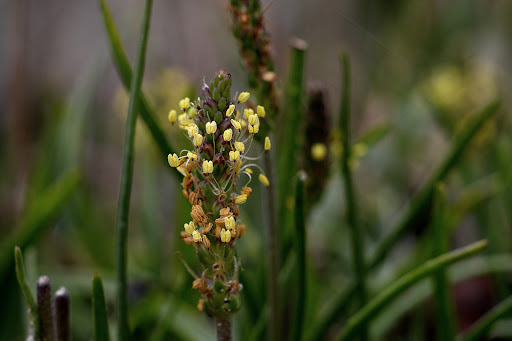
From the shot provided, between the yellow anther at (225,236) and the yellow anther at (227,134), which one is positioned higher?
the yellow anther at (227,134)

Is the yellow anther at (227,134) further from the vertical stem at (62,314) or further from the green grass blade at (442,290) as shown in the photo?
the green grass blade at (442,290)

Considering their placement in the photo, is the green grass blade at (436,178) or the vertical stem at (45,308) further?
the green grass blade at (436,178)

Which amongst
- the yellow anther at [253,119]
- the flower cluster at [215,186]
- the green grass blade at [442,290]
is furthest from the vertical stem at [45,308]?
the green grass blade at [442,290]

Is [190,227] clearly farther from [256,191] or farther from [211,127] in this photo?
[256,191]

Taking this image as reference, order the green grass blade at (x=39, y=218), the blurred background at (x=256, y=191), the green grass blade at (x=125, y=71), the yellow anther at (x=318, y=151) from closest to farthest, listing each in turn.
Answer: the green grass blade at (x=125, y=71), the yellow anther at (x=318, y=151), the green grass blade at (x=39, y=218), the blurred background at (x=256, y=191)

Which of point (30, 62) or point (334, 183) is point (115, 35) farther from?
point (30, 62)

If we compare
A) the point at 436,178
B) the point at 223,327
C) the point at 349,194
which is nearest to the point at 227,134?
the point at 223,327
